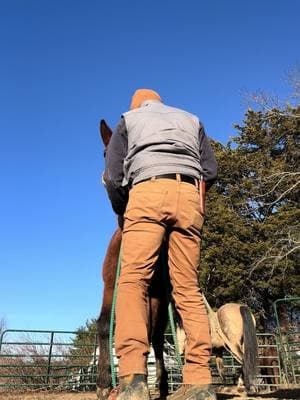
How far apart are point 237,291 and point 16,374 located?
47.4 ft

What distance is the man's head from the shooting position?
11.5 ft

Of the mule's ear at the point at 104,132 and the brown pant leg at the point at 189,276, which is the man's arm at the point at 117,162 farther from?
the mule's ear at the point at 104,132

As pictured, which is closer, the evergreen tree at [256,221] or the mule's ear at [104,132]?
the mule's ear at [104,132]

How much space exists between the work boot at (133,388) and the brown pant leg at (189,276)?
39 cm

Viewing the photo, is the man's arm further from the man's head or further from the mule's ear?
the mule's ear

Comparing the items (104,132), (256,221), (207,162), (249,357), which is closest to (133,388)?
(207,162)

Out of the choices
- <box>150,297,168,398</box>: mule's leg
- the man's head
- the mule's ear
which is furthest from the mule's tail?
the man's head

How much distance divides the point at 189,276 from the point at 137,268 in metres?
0.36

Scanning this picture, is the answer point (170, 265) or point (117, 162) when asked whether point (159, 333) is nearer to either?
point (170, 265)

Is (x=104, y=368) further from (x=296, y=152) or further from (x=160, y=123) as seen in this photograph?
(x=296, y=152)

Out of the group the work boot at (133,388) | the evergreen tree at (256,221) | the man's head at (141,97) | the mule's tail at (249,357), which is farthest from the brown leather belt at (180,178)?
the evergreen tree at (256,221)

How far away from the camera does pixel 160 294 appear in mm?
3453

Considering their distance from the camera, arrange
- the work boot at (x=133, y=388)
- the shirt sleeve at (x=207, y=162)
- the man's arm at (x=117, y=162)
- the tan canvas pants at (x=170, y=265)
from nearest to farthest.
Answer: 1. the work boot at (x=133, y=388)
2. the tan canvas pants at (x=170, y=265)
3. the man's arm at (x=117, y=162)
4. the shirt sleeve at (x=207, y=162)

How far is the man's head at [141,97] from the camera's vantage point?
352cm
